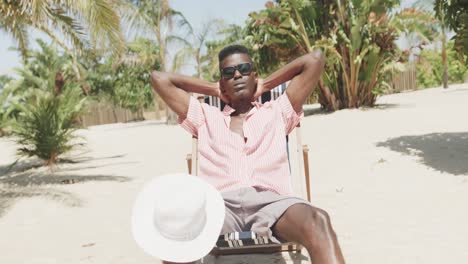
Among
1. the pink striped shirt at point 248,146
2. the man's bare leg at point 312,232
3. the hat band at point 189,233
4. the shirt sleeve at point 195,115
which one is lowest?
the man's bare leg at point 312,232

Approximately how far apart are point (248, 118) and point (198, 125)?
36 cm

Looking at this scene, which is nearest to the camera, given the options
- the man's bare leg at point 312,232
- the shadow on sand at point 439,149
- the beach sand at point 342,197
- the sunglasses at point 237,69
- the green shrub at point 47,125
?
the man's bare leg at point 312,232

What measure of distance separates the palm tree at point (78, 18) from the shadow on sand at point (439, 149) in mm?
5468

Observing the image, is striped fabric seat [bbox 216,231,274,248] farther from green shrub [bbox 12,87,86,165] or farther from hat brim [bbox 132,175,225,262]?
green shrub [bbox 12,87,86,165]

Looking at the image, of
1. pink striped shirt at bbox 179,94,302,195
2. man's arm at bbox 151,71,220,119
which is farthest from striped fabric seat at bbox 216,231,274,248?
man's arm at bbox 151,71,220,119

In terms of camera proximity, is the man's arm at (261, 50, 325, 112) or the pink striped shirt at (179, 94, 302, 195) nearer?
the pink striped shirt at (179, 94, 302, 195)

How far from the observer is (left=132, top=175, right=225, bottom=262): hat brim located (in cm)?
226

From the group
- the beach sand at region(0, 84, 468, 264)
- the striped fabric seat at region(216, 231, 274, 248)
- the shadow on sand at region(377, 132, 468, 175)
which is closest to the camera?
the striped fabric seat at region(216, 231, 274, 248)

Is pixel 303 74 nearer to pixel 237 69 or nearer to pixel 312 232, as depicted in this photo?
pixel 237 69

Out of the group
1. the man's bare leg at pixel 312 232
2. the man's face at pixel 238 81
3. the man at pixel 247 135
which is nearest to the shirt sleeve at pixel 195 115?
the man at pixel 247 135

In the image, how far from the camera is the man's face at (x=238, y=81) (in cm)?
333

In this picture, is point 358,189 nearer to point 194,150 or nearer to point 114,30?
point 194,150

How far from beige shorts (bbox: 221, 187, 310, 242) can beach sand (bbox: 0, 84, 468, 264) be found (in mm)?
1153

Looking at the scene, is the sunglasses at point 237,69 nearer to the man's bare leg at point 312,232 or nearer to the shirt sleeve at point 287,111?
the shirt sleeve at point 287,111
